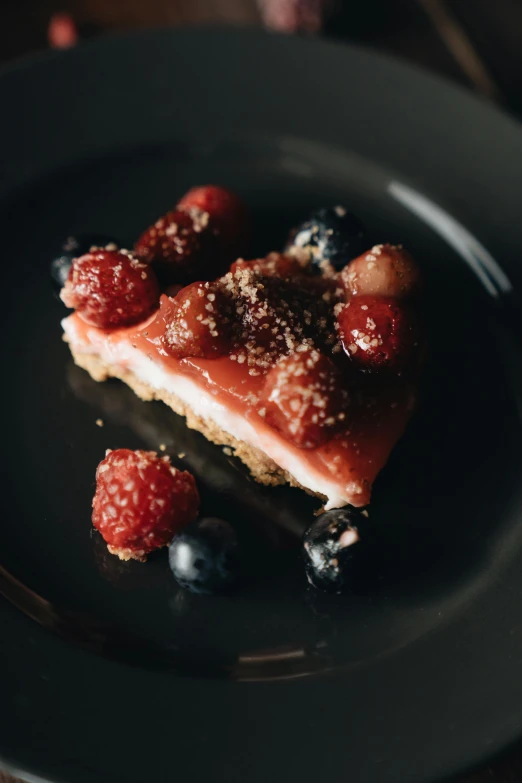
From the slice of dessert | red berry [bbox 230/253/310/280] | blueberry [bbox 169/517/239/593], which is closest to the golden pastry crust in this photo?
the slice of dessert

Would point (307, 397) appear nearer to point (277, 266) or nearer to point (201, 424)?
point (201, 424)

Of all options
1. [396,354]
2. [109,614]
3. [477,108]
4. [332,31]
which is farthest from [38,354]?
[332,31]

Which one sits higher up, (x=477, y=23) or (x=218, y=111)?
(x=477, y=23)

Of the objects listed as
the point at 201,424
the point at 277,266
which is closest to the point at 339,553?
the point at 201,424

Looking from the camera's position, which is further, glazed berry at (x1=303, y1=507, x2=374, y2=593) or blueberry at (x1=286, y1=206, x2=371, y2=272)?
blueberry at (x1=286, y1=206, x2=371, y2=272)

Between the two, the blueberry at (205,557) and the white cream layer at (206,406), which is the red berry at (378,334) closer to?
the white cream layer at (206,406)

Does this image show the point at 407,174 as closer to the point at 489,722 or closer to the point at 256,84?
the point at 256,84

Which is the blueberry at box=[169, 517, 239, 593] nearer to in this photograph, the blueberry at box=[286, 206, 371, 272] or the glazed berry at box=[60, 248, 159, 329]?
the glazed berry at box=[60, 248, 159, 329]
